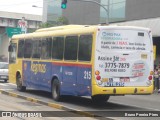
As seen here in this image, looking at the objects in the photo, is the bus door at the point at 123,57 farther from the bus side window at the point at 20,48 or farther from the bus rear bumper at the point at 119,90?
the bus side window at the point at 20,48

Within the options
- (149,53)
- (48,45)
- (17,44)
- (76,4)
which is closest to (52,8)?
(76,4)

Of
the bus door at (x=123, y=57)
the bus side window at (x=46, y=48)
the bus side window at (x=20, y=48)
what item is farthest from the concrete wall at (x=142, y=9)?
the bus door at (x=123, y=57)

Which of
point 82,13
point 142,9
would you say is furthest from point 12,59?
point 82,13

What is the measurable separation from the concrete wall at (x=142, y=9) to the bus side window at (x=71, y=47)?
18687mm

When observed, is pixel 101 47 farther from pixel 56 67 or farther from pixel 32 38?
pixel 32 38

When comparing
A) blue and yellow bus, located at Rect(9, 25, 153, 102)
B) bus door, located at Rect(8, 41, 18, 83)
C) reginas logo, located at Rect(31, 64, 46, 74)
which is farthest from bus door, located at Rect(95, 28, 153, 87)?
bus door, located at Rect(8, 41, 18, 83)

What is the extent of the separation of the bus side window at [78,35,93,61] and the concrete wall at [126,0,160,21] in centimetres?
1956

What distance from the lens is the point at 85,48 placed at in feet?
54.7

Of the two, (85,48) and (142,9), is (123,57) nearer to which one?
(85,48)

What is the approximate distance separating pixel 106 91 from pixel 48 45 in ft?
16.3

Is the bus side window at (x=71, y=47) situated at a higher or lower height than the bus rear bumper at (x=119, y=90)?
higher

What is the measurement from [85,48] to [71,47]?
1198mm

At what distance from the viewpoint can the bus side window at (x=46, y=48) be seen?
19.9 metres

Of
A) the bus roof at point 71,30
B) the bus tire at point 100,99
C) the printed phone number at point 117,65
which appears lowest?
the bus tire at point 100,99
